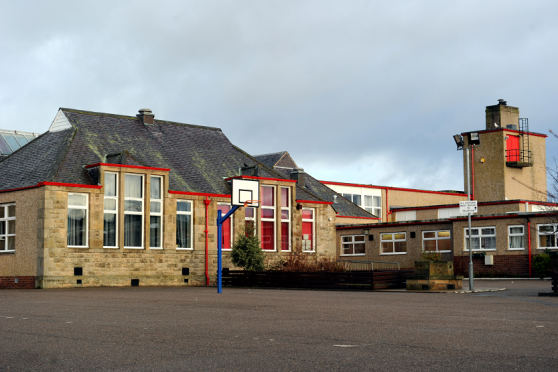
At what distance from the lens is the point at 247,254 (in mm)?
32688

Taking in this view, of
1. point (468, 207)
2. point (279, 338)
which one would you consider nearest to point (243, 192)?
point (468, 207)

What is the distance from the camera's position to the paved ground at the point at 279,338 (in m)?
7.89

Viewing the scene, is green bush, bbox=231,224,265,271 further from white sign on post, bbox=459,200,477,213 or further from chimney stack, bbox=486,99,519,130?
chimney stack, bbox=486,99,519,130

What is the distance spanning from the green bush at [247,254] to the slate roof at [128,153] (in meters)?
3.72

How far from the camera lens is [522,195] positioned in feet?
201

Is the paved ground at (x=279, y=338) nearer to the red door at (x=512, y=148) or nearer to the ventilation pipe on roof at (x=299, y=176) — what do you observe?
the ventilation pipe on roof at (x=299, y=176)

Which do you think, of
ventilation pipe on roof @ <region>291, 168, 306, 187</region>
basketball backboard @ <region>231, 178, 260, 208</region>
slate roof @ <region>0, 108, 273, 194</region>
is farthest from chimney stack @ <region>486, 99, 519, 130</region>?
basketball backboard @ <region>231, 178, 260, 208</region>

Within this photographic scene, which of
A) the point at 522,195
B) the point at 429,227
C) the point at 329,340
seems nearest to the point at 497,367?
the point at 329,340

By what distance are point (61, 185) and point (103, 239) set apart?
2974 millimetres

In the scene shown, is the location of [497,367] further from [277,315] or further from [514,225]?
[514,225]

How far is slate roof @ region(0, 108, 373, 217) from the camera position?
105 feet

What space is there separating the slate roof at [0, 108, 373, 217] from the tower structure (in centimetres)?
2516

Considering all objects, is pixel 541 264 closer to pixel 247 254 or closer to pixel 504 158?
pixel 247 254

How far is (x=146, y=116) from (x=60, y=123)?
15.4 feet
